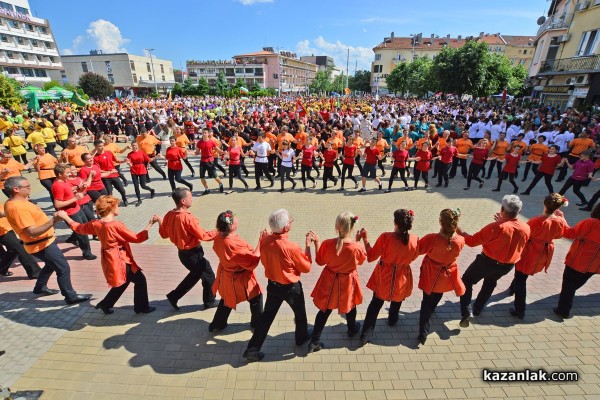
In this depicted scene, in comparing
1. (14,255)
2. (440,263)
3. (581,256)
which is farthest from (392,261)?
(14,255)

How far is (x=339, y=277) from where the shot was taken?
3520 millimetres

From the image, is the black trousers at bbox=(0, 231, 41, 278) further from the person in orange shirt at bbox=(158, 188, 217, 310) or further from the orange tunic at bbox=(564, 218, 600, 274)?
the orange tunic at bbox=(564, 218, 600, 274)

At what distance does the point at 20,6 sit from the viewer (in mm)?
54281

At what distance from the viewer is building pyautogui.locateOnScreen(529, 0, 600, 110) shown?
19812 millimetres

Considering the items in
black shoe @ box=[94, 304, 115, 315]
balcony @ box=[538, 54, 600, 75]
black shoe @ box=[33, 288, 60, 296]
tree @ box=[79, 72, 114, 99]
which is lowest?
black shoe @ box=[33, 288, 60, 296]

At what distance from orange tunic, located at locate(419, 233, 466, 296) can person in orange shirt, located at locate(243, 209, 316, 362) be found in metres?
1.45

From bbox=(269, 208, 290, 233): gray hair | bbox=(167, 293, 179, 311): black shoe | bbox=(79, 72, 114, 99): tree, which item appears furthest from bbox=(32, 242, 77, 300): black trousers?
bbox=(79, 72, 114, 99): tree

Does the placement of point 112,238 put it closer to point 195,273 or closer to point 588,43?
point 195,273

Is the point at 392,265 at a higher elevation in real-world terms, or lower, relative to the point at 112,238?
lower

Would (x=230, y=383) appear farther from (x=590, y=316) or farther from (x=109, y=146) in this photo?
Answer: (x=109, y=146)

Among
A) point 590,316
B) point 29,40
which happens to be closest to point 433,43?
point 29,40

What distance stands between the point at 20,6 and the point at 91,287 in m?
75.7

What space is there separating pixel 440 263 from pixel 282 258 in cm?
188

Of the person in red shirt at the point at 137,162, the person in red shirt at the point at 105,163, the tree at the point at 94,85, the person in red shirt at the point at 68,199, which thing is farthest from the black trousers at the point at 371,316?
the tree at the point at 94,85
